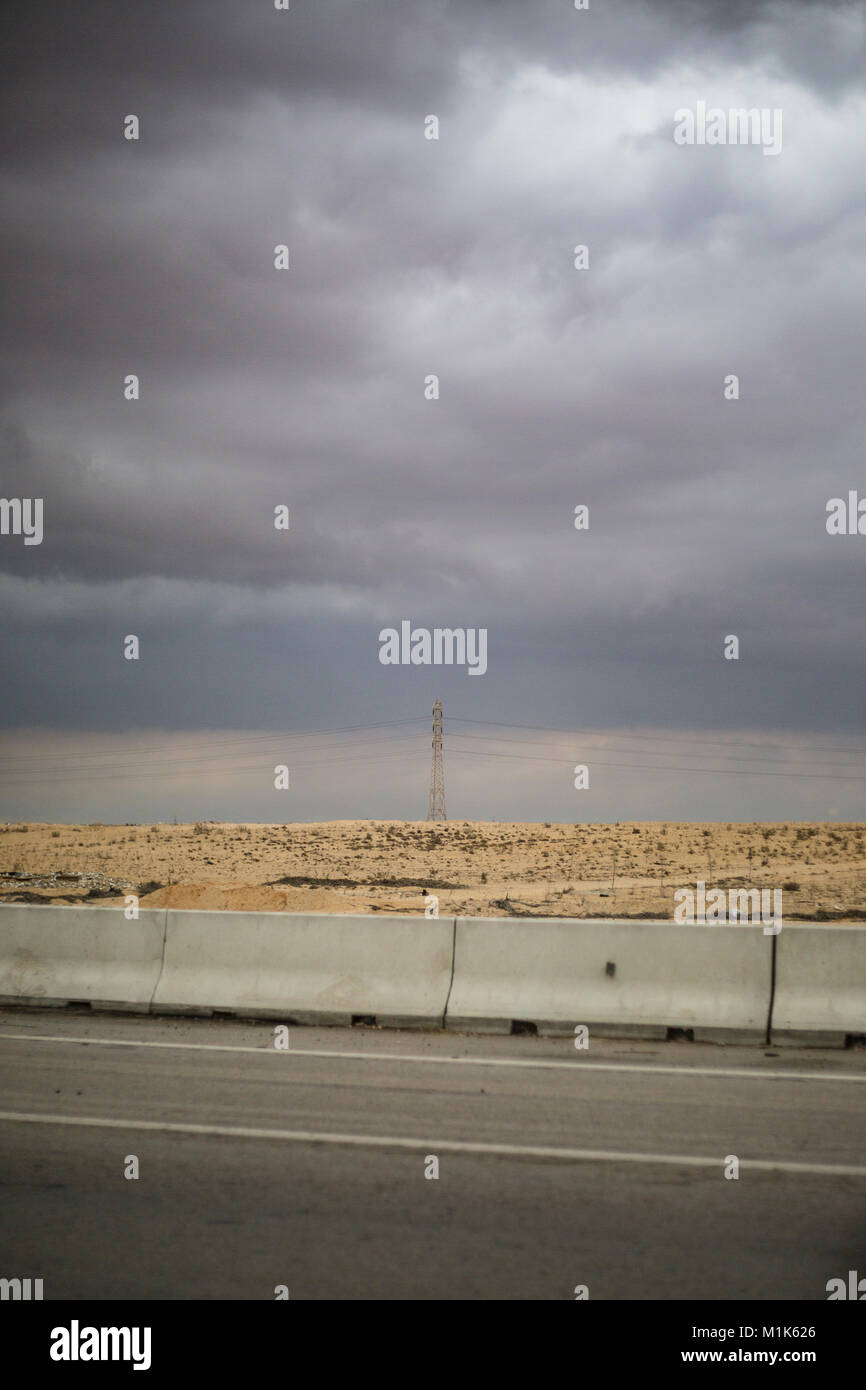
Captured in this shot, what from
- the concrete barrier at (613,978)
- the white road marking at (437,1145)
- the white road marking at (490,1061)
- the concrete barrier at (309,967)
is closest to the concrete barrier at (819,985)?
the concrete barrier at (613,978)

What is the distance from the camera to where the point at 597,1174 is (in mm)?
6906

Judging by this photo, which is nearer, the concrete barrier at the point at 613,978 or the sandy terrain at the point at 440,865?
the concrete barrier at the point at 613,978

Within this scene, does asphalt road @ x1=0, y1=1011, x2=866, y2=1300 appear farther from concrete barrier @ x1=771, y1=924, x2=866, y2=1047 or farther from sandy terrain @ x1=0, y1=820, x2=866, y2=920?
sandy terrain @ x1=0, y1=820, x2=866, y2=920

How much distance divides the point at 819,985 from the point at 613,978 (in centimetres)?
201

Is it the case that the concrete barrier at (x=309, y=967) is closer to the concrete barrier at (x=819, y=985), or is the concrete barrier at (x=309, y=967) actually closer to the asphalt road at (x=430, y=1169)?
the asphalt road at (x=430, y=1169)

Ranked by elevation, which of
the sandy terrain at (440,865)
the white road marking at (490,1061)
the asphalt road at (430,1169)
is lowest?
the asphalt road at (430,1169)

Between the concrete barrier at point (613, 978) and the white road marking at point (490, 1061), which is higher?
the concrete barrier at point (613, 978)

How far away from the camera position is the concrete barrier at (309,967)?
470 inches

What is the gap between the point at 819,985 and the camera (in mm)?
11273

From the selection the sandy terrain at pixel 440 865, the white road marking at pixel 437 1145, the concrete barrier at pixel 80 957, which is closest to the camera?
the white road marking at pixel 437 1145

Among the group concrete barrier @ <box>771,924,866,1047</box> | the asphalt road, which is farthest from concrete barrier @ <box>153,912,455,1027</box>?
concrete barrier @ <box>771,924,866,1047</box>

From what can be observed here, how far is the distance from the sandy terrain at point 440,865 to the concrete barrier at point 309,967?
1302cm
